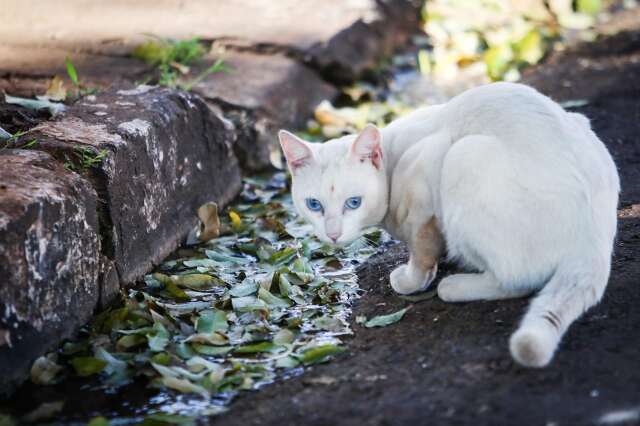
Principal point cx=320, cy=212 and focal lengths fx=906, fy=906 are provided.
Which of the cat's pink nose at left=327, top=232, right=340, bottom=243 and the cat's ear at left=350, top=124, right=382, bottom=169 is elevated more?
the cat's ear at left=350, top=124, right=382, bottom=169

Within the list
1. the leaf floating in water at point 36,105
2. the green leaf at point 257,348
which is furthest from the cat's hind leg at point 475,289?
the leaf floating in water at point 36,105

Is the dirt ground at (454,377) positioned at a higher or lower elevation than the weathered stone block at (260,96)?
lower

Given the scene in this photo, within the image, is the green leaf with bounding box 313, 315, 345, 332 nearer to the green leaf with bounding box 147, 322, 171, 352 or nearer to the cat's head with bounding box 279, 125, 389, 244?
the cat's head with bounding box 279, 125, 389, 244

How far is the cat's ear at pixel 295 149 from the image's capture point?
10.5ft

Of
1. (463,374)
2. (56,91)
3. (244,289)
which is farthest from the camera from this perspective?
(56,91)

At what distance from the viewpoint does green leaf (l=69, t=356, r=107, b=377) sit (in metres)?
2.75

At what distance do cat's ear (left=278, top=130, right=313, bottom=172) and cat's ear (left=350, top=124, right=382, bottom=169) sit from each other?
0.19 meters

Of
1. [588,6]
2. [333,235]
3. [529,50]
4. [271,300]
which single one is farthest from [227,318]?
[588,6]

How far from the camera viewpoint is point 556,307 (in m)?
2.56

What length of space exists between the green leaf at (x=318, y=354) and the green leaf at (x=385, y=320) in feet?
0.78

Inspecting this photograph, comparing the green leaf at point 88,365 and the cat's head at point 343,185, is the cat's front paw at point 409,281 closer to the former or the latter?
the cat's head at point 343,185

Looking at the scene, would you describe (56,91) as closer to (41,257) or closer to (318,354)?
(41,257)

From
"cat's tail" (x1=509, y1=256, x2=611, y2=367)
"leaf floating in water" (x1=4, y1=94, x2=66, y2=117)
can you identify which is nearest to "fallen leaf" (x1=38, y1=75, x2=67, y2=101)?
"leaf floating in water" (x1=4, y1=94, x2=66, y2=117)

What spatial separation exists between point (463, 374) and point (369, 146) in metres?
0.94
